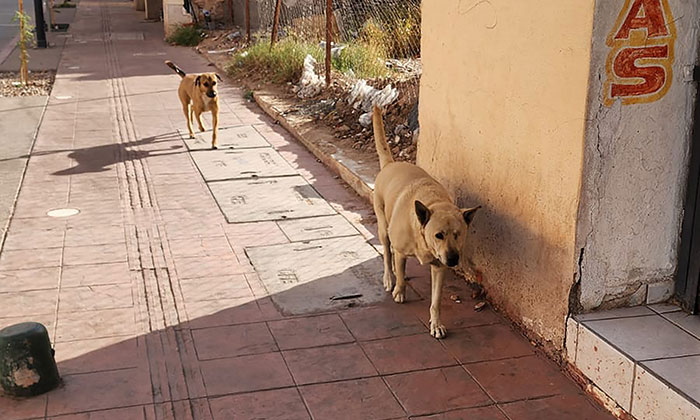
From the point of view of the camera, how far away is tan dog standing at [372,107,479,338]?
15.5 feet

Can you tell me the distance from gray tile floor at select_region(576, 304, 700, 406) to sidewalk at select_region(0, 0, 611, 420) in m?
0.41

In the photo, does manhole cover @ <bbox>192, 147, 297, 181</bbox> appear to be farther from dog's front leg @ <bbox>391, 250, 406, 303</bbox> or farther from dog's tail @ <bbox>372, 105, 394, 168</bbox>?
dog's front leg @ <bbox>391, 250, 406, 303</bbox>

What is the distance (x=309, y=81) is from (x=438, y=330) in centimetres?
822

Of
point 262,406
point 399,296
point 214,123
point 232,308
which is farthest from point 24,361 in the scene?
point 214,123

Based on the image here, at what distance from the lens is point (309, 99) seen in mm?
12172

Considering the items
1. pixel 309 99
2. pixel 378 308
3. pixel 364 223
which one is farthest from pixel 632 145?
pixel 309 99

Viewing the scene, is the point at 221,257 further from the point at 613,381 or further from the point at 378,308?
the point at 613,381

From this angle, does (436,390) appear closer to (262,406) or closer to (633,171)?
(262,406)

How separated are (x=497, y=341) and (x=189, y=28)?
1720 cm

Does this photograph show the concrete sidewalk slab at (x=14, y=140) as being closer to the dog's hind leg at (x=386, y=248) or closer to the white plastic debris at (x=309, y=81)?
the dog's hind leg at (x=386, y=248)

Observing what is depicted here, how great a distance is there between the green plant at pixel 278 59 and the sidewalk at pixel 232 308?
4085mm

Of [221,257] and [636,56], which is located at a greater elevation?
[636,56]

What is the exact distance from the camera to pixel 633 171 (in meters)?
4.36

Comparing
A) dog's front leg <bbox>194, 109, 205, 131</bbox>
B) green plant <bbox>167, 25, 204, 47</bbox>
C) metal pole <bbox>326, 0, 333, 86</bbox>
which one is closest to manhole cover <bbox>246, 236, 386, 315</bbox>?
dog's front leg <bbox>194, 109, 205, 131</bbox>
